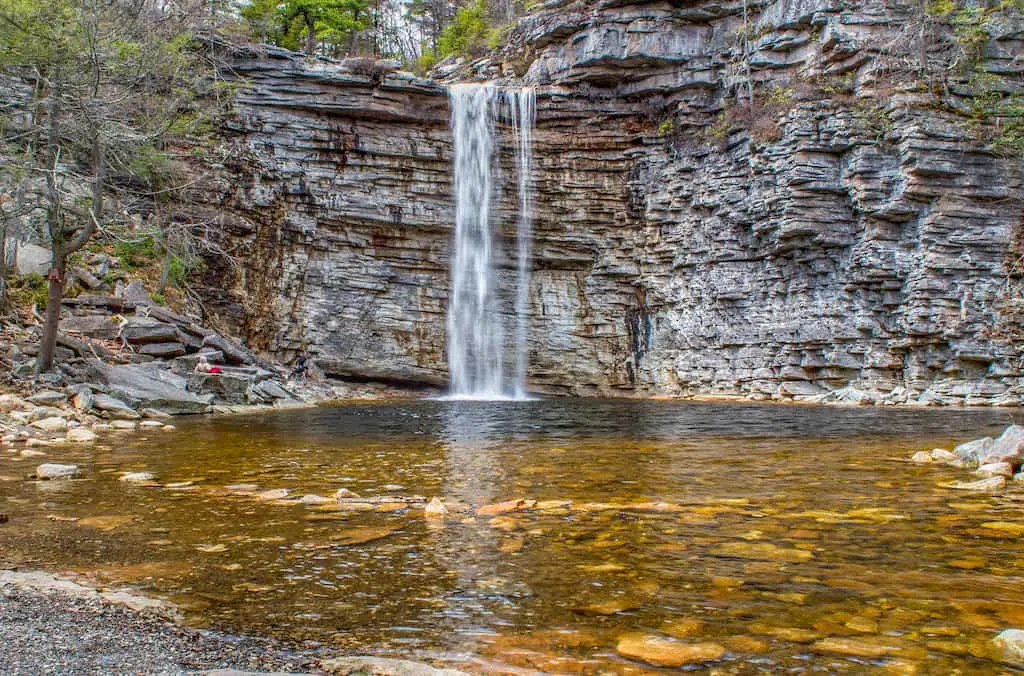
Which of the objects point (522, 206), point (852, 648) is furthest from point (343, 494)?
point (522, 206)

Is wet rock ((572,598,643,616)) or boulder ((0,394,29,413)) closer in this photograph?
wet rock ((572,598,643,616))

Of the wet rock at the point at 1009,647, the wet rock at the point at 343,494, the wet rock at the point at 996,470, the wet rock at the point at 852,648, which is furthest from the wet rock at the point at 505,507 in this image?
the wet rock at the point at 996,470

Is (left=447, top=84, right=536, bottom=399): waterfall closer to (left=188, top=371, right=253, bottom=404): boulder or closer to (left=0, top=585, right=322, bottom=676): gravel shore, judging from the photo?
(left=188, top=371, right=253, bottom=404): boulder

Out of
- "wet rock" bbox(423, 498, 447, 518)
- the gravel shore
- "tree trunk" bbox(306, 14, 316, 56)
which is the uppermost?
"tree trunk" bbox(306, 14, 316, 56)

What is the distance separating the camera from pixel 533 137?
2767 cm

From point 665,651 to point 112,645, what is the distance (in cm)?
215

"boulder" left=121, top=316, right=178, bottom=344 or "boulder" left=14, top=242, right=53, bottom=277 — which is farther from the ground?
"boulder" left=14, top=242, right=53, bottom=277

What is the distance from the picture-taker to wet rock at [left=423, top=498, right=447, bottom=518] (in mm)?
5341

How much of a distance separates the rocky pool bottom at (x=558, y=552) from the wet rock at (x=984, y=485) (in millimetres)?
175

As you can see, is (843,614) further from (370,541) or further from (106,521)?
(106,521)

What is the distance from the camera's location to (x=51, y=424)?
427 inches

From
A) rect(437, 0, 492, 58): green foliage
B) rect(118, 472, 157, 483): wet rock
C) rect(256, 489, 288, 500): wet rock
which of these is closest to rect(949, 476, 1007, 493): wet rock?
rect(256, 489, 288, 500): wet rock

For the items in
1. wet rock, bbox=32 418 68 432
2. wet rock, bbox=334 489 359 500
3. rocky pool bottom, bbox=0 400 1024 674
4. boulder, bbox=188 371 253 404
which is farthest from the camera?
boulder, bbox=188 371 253 404

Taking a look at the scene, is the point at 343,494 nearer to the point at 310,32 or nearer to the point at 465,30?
the point at 310,32
